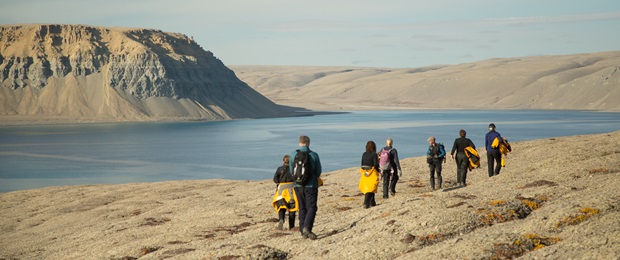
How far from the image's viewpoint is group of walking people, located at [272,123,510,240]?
1612cm

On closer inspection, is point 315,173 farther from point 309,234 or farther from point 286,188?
point 286,188

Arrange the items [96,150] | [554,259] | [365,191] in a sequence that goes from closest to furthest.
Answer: [554,259], [365,191], [96,150]

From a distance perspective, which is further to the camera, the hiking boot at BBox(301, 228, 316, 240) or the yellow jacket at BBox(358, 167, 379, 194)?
the yellow jacket at BBox(358, 167, 379, 194)

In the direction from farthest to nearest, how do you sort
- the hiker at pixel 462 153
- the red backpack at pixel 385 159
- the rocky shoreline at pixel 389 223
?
1. the hiker at pixel 462 153
2. the red backpack at pixel 385 159
3. the rocky shoreline at pixel 389 223

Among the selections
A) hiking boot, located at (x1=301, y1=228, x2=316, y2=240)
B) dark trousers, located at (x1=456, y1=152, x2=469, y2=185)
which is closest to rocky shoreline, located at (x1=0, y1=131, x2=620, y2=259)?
hiking boot, located at (x1=301, y1=228, x2=316, y2=240)

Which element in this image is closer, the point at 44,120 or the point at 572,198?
the point at 572,198

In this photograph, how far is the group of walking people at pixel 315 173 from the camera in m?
16.1

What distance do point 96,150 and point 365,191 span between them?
8631 cm

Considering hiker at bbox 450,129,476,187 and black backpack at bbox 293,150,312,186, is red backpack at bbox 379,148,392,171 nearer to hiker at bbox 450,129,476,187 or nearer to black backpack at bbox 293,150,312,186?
hiker at bbox 450,129,476,187

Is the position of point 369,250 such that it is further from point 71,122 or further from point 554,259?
point 71,122

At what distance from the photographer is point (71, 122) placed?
194250 mm

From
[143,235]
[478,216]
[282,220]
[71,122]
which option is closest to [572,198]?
[478,216]

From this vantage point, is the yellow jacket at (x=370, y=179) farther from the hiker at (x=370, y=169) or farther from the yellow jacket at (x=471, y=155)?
the yellow jacket at (x=471, y=155)

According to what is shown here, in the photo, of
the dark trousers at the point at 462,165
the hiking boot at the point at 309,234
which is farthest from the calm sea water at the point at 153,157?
the hiking boot at the point at 309,234
